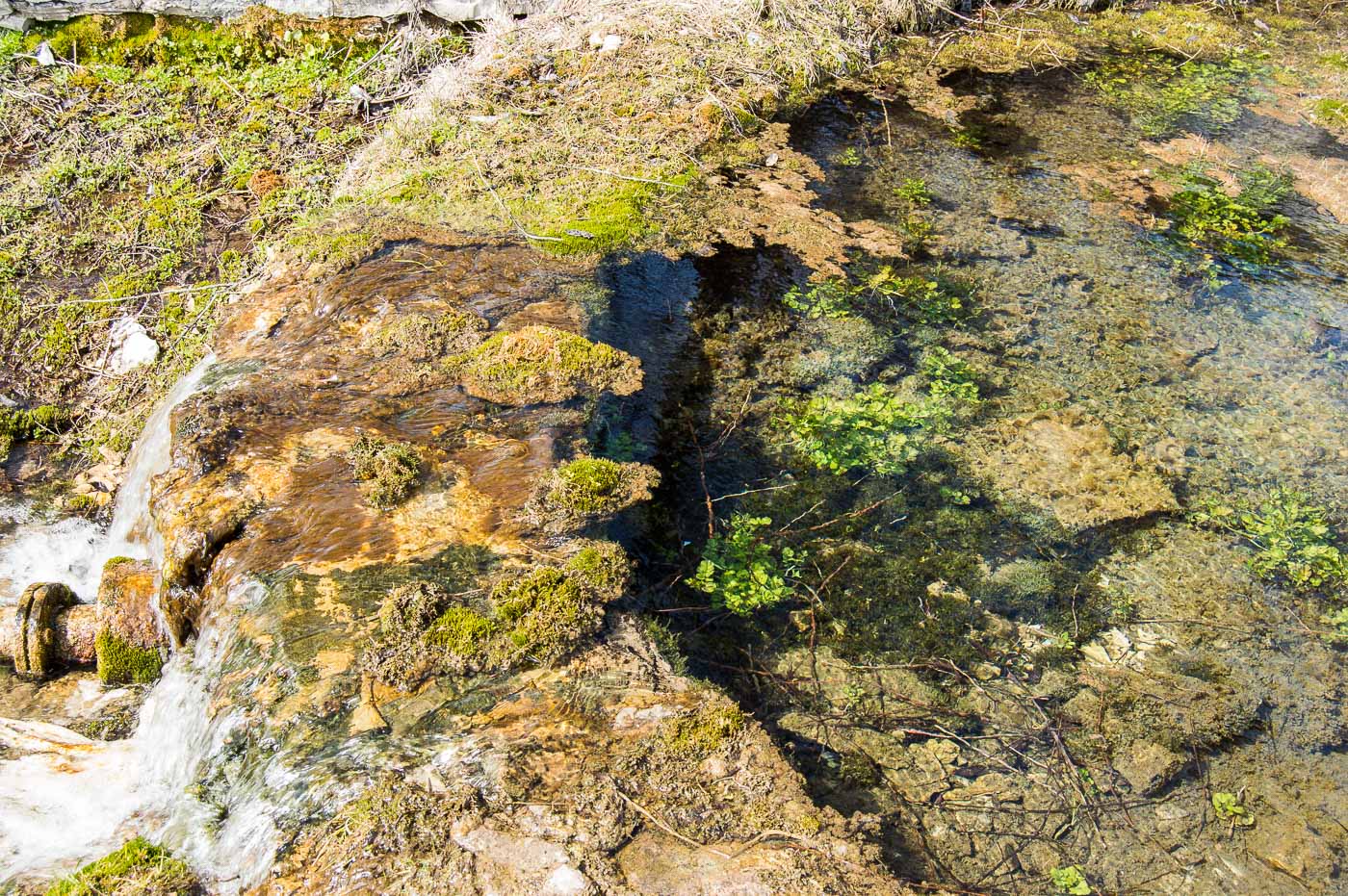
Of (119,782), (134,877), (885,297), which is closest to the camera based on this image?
(134,877)

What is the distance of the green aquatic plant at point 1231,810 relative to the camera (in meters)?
3.08

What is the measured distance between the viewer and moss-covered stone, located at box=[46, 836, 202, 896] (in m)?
2.76

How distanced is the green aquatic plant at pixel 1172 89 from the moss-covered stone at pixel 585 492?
6.20m

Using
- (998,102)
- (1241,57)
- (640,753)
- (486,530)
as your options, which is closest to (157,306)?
(486,530)

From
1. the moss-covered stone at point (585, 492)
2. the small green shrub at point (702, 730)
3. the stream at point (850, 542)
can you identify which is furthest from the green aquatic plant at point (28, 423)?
the small green shrub at point (702, 730)

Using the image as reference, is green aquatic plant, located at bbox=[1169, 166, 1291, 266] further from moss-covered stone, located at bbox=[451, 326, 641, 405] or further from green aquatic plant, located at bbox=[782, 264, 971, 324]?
moss-covered stone, located at bbox=[451, 326, 641, 405]

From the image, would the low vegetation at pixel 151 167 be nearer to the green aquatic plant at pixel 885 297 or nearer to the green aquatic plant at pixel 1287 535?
the green aquatic plant at pixel 885 297

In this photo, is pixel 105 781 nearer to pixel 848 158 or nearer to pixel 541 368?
pixel 541 368

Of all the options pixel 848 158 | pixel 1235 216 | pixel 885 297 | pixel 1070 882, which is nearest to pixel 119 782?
pixel 1070 882

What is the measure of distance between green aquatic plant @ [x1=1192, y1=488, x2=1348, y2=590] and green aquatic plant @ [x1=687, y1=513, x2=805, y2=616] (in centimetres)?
209

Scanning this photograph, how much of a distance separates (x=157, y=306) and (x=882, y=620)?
526cm

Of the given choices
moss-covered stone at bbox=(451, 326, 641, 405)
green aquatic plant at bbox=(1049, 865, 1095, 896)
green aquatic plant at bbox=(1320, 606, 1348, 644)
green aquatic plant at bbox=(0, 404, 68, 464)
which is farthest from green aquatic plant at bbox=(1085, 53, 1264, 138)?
green aquatic plant at bbox=(0, 404, 68, 464)

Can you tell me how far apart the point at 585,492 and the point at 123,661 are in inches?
86.8

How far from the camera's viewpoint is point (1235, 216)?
20.8 ft
